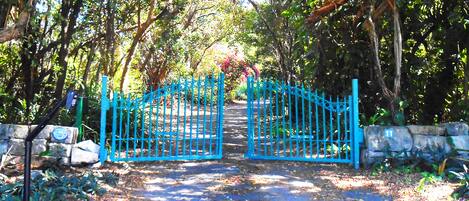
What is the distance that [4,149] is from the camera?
733 cm

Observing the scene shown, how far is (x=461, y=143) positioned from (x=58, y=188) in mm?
6441

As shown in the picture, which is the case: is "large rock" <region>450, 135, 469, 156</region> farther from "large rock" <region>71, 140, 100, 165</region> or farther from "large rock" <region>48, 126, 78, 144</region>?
"large rock" <region>48, 126, 78, 144</region>

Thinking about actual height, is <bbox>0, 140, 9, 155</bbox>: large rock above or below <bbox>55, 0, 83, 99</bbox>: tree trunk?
below

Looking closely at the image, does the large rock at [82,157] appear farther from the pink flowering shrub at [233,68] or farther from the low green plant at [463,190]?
the pink flowering shrub at [233,68]

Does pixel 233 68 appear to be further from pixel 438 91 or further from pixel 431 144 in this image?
pixel 431 144

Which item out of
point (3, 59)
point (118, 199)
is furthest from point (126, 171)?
point (3, 59)

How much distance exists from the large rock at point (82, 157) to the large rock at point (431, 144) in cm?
553

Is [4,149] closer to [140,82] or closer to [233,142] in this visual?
[233,142]

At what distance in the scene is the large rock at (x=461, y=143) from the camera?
757cm

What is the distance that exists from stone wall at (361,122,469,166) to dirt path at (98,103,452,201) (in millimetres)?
→ 517

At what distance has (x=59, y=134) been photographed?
24.3 feet

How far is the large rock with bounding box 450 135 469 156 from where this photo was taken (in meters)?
7.57

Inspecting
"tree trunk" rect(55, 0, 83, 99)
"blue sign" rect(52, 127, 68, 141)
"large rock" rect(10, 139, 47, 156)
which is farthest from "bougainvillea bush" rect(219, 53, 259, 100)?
"large rock" rect(10, 139, 47, 156)

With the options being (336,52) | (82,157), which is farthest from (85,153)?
(336,52)
